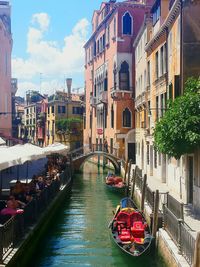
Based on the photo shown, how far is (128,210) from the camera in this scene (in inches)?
593

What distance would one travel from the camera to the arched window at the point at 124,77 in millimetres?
40188

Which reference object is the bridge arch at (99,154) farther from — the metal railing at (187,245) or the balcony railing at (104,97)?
the metal railing at (187,245)

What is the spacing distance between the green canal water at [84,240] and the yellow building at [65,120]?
33.8 metres

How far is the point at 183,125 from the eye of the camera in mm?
14758

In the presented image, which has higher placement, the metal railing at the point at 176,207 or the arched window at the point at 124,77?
the arched window at the point at 124,77

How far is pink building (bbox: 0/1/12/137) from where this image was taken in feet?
101

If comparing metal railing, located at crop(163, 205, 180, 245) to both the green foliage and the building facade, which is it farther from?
the building facade

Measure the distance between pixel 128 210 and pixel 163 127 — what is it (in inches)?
122

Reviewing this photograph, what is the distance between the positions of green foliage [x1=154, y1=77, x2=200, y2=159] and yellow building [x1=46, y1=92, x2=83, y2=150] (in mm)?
44177

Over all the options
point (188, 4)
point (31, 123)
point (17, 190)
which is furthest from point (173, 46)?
point (31, 123)

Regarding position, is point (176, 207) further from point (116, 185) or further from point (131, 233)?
point (116, 185)

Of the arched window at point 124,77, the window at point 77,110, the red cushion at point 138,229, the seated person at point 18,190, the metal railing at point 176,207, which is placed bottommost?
the red cushion at point 138,229

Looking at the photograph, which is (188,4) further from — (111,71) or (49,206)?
(111,71)

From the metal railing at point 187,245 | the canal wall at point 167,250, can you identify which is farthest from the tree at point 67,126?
the metal railing at point 187,245
